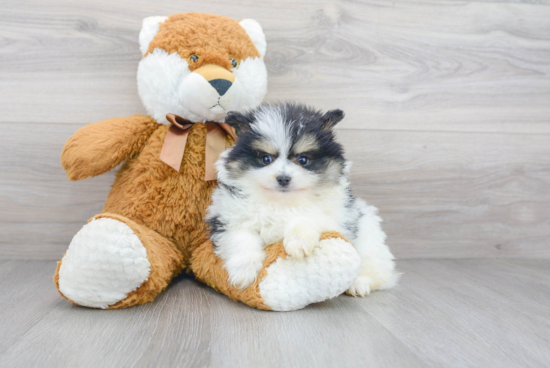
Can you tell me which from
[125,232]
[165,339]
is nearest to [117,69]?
[125,232]

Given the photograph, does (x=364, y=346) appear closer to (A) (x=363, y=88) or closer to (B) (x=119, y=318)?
(B) (x=119, y=318)

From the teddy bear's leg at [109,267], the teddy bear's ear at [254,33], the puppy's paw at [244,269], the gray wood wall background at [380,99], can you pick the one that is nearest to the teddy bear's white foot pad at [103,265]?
the teddy bear's leg at [109,267]

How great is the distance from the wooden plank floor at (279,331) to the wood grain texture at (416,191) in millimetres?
300

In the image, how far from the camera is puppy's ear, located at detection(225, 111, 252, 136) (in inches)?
44.9

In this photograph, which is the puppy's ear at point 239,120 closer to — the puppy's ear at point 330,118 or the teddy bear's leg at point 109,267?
the puppy's ear at point 330,118

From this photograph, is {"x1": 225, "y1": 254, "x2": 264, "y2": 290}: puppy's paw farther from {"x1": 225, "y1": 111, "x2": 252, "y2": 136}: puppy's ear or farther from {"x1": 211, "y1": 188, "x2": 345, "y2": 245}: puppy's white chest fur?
{"x1": 225, "y1": 111, "x2": 252, "y2": 136}: puppy's ear

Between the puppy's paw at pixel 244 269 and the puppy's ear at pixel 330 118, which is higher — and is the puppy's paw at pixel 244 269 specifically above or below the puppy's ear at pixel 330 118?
below

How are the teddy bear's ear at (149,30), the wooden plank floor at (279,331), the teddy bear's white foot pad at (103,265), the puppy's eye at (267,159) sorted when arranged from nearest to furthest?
the wooden plank floor at (279,331) → the teddy bear's white foot pad at (103,265) → the puppy's eye at (267,159) → the teddy bear's ear at (149,30)

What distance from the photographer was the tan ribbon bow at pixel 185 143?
50.4 inches

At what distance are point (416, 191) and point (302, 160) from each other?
827mm

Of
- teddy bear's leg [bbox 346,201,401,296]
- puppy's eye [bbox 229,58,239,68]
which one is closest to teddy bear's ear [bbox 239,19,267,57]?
puppy's eye [bbox 229,58,239,68]

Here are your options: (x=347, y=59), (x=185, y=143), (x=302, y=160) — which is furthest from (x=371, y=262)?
(x=347, y=59)

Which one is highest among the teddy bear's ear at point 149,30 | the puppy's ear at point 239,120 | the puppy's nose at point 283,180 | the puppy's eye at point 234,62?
the teddy bear's ear at point 149,30

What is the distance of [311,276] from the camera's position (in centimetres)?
105
